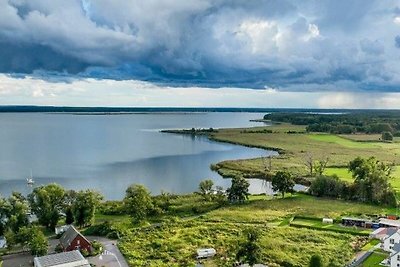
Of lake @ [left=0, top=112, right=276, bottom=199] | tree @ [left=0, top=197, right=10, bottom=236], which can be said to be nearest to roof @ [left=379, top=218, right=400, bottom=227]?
lake @ [left=0, top=112, right=276, bottom=199]

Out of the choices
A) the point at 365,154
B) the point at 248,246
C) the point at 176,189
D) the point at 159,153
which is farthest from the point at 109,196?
the point at 365,154

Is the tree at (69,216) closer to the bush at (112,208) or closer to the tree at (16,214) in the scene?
the tree at (16,214)

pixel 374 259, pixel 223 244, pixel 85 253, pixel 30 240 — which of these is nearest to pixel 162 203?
pixel 223 244

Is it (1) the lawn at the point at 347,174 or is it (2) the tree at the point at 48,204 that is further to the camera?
(1) the lawn at the point at 347,174

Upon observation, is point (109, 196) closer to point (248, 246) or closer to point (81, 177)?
point (81, 177)

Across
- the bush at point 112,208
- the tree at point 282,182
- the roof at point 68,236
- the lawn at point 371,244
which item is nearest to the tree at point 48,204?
the roof at point 68,236

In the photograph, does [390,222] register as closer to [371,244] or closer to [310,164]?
[371,244]
